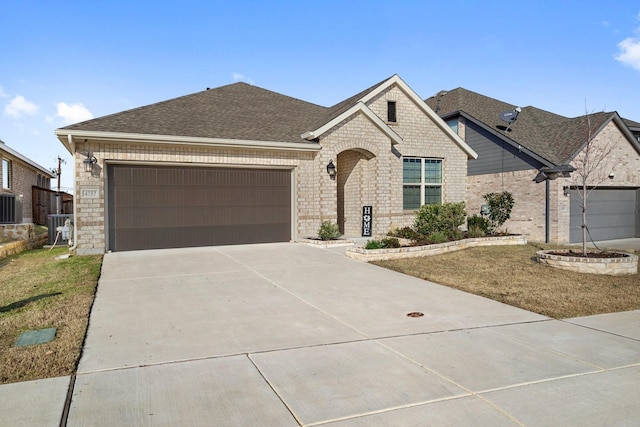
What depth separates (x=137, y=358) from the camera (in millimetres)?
4594

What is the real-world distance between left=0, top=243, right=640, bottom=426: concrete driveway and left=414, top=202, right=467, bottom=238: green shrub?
6744 millimetres

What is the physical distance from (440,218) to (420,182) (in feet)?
12.0

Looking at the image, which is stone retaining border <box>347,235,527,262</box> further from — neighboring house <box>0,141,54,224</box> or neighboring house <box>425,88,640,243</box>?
neighboring house <box>0,141,54,224</box>

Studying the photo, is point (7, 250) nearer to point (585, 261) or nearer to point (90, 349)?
point (90, 349)

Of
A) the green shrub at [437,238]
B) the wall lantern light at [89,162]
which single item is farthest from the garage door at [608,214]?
the wall lantern light at [89,162]

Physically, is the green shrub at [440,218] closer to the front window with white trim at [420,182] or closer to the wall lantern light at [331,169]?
the front window with white trim at [420,182]

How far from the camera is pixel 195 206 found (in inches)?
547

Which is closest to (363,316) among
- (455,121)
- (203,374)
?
(203,374)

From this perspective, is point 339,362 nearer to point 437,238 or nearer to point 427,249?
point 427,249

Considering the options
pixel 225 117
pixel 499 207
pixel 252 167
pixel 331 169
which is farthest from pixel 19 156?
pixel 499 207

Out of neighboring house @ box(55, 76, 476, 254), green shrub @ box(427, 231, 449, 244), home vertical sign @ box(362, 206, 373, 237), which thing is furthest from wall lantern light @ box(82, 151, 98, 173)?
green shrub @ box(427, 231, 449, 244)

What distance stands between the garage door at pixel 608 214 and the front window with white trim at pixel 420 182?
562cm

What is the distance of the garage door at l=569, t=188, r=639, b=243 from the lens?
18469 mm

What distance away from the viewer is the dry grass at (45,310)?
433cm
